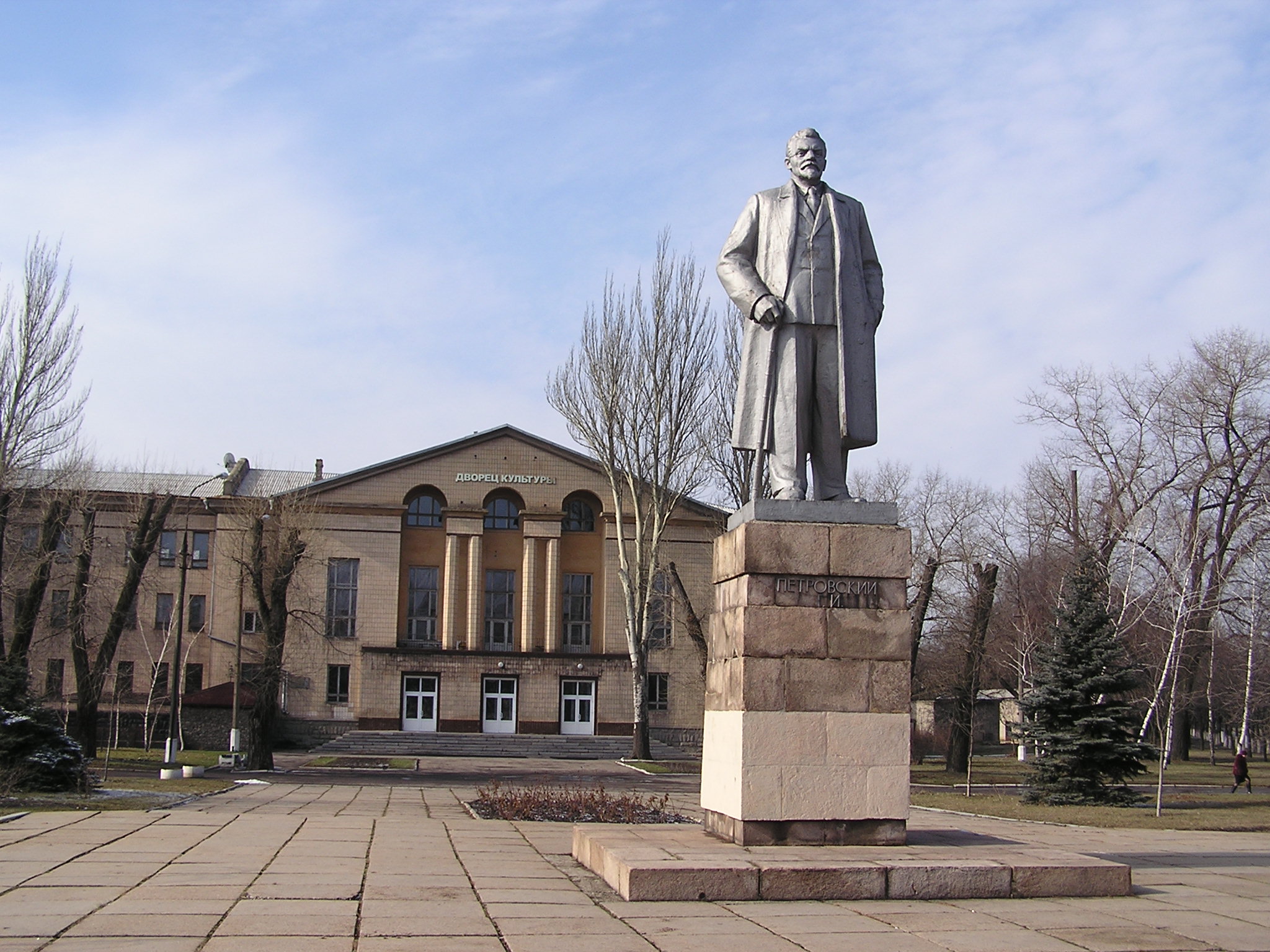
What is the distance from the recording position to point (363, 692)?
45.4m

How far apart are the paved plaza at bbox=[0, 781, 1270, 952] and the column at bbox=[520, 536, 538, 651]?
3698 cm

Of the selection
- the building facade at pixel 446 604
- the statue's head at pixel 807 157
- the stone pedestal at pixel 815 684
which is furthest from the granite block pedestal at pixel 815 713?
the building facade at pixel 446 604

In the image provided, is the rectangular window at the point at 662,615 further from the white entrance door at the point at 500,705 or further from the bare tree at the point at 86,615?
the bare tree at the point at 86,615

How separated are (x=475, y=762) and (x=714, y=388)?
47.3 feet

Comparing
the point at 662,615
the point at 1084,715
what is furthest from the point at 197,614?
the point at 1084,715

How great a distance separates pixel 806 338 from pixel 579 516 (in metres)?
40.4

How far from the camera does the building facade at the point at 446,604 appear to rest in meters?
45.7

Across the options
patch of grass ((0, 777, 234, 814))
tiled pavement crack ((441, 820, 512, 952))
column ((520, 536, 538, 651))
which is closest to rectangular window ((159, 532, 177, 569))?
column ((520, 536, 538, 651))

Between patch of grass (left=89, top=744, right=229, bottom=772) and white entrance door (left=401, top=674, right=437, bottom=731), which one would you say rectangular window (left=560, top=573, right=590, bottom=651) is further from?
patch of grass (left=89, top=744, right=229, bottom=772)

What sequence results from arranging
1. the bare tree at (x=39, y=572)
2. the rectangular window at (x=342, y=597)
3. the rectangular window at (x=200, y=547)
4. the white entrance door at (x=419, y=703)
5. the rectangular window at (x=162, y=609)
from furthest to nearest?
the rectangular window at (x=200, y=547)
the rectangular window at (x=162, y=609)
the rectangular window at (x=342, y=597)
the white entrance door at (x=419, y=703)
the bare tree at (x=39, y=572)

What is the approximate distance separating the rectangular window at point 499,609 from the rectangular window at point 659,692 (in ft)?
19.6

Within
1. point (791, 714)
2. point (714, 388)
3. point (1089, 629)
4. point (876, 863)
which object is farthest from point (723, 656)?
point (714, 388)

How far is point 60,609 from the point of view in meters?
41.4

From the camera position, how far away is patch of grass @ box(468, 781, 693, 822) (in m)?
12.5
